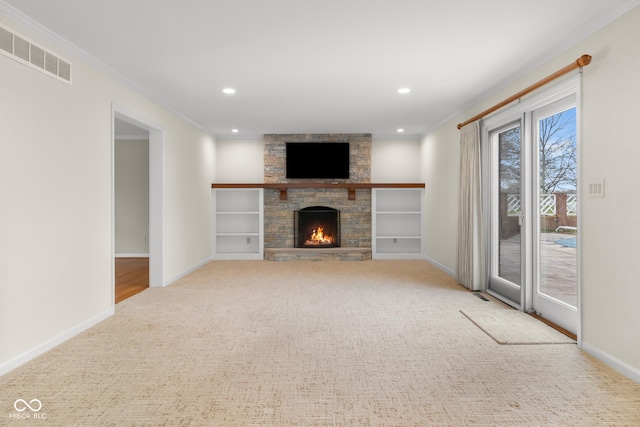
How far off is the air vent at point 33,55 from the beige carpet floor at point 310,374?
2252mm

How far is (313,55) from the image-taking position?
3.35 m

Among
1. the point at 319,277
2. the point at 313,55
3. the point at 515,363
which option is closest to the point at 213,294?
the point at 319,277

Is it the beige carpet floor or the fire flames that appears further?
the fire flames

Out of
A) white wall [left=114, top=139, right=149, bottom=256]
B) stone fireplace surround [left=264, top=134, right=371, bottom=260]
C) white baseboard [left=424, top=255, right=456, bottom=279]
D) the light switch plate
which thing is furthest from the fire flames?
the light switch plate

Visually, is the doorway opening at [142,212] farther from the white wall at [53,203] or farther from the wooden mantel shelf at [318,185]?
the wooden mantel shelf at [318,185]

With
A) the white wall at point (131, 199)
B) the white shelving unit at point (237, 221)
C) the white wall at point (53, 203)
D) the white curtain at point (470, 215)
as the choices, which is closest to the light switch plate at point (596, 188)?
the white curtain at point (470, 215)

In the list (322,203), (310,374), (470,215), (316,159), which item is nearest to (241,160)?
(316,159)

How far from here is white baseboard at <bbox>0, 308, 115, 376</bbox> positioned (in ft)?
8.31

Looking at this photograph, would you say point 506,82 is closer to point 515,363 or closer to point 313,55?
point 313,55

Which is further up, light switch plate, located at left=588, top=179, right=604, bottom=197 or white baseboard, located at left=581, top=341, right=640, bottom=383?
light switch plate, located at left=588, top=179, right=604, bottom=197

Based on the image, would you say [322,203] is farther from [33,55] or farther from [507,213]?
[33,55]

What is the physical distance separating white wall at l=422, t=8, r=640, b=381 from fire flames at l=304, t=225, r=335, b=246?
507 cm

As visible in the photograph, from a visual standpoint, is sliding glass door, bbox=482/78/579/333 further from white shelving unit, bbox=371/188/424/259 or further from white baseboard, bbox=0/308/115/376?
white baseboard, bbox=0/308/115/376

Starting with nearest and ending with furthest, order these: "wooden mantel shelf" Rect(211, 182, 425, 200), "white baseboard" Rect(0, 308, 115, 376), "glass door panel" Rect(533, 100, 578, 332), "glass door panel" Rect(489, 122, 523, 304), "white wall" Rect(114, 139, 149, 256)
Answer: "white baseboard" Rect(0, 308, 115, 376) → "glass door panel" Rect(533, 100, 578, 332) → "glass door panel" Rect(489, 122, 523, 304) → "wooden mantel shelf" Rect(211, 182, 425, 200) → "white wall" Rect(114, 139, 149, 256)
